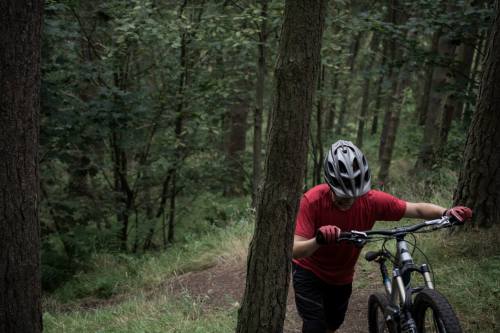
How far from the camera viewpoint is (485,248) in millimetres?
5770

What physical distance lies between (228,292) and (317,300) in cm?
309

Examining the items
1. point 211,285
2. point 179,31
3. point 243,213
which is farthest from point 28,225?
point 243,213

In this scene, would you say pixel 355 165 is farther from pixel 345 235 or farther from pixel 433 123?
pixel 433 123

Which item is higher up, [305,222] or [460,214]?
[460,214]

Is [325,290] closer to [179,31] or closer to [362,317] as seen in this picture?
[362,317]

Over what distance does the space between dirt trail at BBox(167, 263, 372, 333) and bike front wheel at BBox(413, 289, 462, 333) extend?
2105 mm

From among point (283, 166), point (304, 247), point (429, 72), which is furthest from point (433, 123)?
point (283, 166)

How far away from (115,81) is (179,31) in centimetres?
239

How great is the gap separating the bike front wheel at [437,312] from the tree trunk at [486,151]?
3080 millimetres

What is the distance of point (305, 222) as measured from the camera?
12.6 ft

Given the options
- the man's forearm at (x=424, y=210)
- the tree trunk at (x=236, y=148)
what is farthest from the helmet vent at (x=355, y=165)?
the tree trunk at (x=236, y=148)

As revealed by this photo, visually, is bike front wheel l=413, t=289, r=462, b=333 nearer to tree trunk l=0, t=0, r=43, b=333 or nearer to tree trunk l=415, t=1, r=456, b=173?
tree trunk l=0, t=0, r=43, b=333

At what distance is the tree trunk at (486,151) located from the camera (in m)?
5.67

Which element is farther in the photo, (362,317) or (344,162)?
(362,317)
